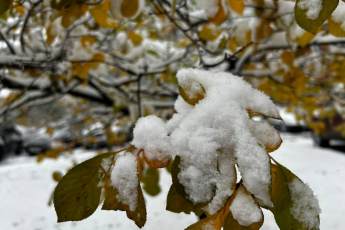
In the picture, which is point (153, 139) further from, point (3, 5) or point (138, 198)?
point (3, 5)

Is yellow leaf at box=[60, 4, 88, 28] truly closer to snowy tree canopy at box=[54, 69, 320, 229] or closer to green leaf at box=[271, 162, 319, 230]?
snowy tree canopy at box=[54, 69, 320, 229]

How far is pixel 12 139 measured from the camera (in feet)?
51.7

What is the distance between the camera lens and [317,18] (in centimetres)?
68

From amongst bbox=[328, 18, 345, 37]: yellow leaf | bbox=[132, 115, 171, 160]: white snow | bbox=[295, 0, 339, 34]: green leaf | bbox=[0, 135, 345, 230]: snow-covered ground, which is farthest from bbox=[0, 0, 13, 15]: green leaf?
bbox=[0, 135, 345, 230]: snow-covered ground

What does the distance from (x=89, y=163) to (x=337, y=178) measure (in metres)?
7.29

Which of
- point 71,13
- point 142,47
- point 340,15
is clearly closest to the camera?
point 340,15

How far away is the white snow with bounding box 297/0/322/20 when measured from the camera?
2.23 ft

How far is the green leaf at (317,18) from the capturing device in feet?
2.19

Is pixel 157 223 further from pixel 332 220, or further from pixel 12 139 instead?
pixel 12 139

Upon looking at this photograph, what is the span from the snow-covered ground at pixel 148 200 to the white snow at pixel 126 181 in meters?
4.03

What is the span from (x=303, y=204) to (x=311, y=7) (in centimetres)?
Result: 32

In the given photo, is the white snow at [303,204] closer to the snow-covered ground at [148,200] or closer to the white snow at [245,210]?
the white snow at [245,210]

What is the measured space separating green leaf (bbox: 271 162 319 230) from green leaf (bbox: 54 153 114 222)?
256 millimetres

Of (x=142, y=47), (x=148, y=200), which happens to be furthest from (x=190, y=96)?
(x=148, y=200)
